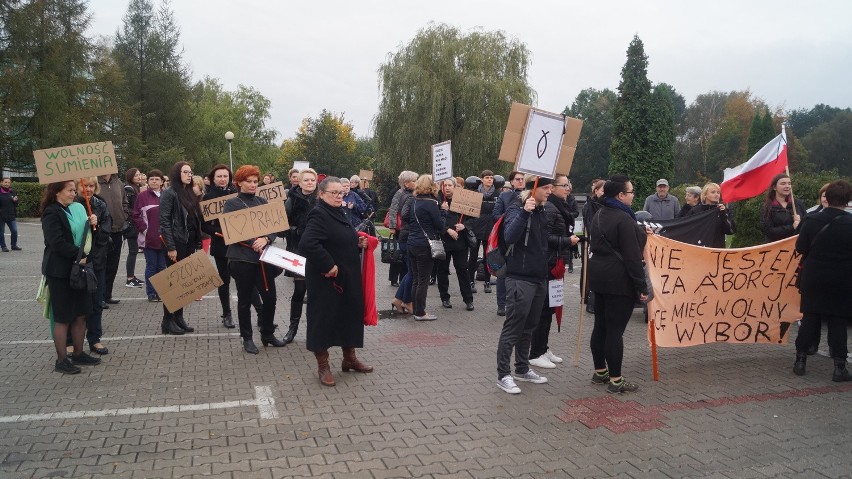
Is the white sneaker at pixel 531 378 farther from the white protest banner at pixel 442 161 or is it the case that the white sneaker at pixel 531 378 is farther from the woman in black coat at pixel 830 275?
the white protest banner at pixel 442 161

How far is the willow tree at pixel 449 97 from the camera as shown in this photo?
33594mm

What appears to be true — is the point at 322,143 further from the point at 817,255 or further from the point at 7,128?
the point at 817,255

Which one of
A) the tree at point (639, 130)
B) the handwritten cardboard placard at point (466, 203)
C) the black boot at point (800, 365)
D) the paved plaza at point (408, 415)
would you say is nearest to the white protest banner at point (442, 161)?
the handwritten cardboard placard at point (466, 203)

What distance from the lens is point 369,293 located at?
695 cm

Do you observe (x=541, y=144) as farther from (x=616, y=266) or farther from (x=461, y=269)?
(x=461, y=269)

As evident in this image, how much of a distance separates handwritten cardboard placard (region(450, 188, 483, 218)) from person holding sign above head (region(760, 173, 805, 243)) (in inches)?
161

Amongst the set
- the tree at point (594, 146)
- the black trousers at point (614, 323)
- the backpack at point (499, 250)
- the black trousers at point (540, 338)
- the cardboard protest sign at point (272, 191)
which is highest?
the tree at point (594, 146)

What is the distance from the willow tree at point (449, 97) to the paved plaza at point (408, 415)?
86.8ft

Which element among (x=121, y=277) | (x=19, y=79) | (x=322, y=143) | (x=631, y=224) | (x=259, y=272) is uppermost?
(x=19, y=79)

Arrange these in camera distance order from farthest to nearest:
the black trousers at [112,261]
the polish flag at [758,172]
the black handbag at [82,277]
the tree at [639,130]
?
1. the tree at [639,130]
2. the black trousers at [112,261]
3. the polish flag at [758,172]
4. the black handbag at [82,277]

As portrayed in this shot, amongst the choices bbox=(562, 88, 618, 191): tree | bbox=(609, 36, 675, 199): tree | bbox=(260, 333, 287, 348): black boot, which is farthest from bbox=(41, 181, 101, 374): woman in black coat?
bbox=(562, 88, 618, 191): tree

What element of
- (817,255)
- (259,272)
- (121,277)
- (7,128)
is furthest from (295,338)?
A: (7,128)

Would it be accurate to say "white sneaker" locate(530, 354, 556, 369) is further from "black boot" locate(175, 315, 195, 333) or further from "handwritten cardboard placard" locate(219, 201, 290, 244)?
"black boot" locate(175, 315, 195, 333)

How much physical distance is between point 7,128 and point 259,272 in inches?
1390
